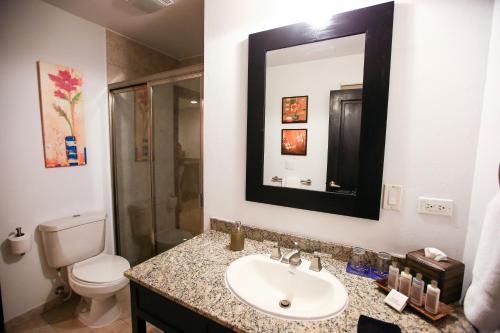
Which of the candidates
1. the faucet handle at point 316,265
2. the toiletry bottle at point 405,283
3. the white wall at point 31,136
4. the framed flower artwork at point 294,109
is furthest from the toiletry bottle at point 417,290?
the white wall at point 31,136

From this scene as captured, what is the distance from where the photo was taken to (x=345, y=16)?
39.2 inches

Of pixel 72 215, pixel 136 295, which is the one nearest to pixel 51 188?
pixel 72 215

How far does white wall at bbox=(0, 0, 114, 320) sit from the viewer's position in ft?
4.98

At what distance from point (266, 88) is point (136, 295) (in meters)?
1.22

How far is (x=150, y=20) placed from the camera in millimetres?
1854

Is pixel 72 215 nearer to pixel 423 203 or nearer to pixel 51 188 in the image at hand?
pixel 51 188

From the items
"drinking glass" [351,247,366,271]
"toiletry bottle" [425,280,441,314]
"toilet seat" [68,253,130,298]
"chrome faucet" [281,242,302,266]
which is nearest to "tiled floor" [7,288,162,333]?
"toilet seat" [68,253,130,298]

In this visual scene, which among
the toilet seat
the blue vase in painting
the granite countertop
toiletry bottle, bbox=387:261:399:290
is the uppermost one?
the blue vase in painting

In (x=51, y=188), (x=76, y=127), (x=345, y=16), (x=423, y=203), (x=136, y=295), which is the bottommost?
(x=136, y=295)

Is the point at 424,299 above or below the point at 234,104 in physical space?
below

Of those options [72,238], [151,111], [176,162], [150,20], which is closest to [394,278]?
[176,162]

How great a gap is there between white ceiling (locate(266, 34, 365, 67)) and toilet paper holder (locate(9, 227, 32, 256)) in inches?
80.7

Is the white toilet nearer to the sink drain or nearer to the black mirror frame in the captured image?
the sink drain

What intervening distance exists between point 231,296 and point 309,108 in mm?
949
